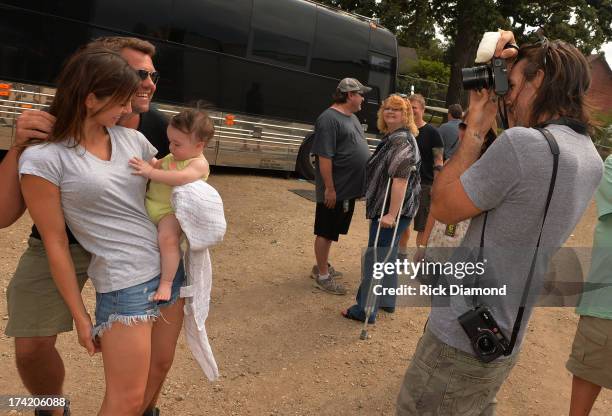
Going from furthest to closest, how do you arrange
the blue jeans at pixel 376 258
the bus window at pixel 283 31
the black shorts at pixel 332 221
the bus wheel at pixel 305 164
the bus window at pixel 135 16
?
the bus wheel at pixel 305 164 → the bus window at pixel 283 31 → the bus window at pixel 135 16 → the black shorts at pixel 332 221 → the blue jeans at pixel 376 258

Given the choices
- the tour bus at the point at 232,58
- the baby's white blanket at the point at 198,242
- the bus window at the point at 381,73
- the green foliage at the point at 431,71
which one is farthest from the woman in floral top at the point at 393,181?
the green foliage at the point at 431,71

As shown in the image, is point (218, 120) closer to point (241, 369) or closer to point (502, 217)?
point (241, 369)

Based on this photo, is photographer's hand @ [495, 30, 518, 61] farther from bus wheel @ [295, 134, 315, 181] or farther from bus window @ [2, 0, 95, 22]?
bus wheel @ [295, 134, 315, 181]

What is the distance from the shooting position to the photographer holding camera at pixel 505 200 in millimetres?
1599

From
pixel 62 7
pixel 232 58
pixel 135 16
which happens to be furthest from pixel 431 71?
pixel 62 7

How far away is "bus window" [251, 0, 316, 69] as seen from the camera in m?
9.39

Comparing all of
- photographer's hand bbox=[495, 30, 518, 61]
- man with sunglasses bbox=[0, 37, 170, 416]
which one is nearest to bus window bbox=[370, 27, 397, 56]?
man with sunglasses bbox=[0, 37, 170, 416]

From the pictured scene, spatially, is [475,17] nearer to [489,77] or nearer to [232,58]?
[232,58]

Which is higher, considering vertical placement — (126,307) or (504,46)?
(504,46)

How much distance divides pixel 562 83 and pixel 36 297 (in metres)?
2.13

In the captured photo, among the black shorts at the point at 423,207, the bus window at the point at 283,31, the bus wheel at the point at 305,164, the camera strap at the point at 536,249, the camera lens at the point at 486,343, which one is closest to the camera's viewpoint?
the camera strap at the point at 536,249

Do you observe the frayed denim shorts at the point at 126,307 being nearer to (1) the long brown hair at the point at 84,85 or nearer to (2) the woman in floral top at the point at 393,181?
(1) the long brown hair at the point at 84,85

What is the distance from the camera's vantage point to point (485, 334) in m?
1.69

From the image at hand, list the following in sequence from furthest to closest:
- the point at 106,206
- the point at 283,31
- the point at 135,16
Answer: the point at 283,31, the point at 135,16, the point at 106,206
